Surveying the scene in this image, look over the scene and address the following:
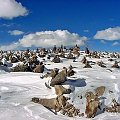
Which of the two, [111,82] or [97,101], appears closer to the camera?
[97,101]

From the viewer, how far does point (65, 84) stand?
21.2 metres

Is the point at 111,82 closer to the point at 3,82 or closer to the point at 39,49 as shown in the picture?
the point at 3,82

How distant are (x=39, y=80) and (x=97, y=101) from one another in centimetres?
588

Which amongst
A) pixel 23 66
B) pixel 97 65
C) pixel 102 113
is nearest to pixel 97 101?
pixel 102 113

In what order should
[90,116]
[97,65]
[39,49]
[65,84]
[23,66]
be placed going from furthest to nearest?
[39,49] < [97,65] < [23,66] < [65,84] < [90,116]

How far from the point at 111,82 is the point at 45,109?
597 cm

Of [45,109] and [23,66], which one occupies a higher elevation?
[23,66]

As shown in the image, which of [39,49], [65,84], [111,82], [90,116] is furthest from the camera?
[39,49]

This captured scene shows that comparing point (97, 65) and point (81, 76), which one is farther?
point (97, 65)

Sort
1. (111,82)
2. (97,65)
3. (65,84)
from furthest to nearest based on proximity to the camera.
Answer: (97,65) < (111,82) < (65,84)

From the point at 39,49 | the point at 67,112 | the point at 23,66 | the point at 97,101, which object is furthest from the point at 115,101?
the point at 39,49

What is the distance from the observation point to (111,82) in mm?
22672

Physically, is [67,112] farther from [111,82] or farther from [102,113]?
[111,82]

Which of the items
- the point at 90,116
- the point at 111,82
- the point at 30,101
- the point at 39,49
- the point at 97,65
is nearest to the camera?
the point at 90,116
